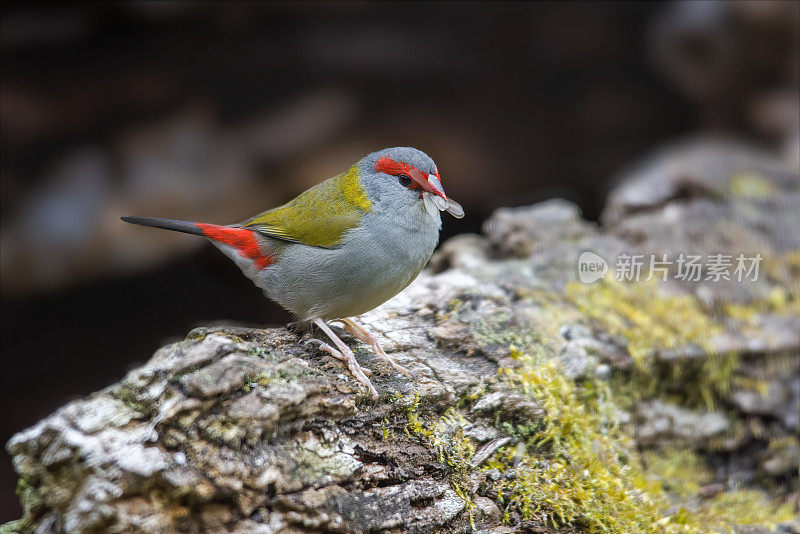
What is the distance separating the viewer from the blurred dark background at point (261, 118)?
530 centimetres

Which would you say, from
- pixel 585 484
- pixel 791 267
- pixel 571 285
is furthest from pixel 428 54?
pixel 585 484

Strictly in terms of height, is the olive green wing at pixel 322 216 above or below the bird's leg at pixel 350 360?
above

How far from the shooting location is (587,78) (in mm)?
6984

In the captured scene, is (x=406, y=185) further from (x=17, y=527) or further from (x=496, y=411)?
(x=17, y=527)

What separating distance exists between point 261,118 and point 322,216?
3.20m

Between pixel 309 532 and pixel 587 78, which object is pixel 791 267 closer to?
pixel 587 78

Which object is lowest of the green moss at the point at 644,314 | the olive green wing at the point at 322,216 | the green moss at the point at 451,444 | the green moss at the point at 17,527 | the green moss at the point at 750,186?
the green moss at the point at 17,527

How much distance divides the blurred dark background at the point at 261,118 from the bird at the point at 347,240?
108 inches

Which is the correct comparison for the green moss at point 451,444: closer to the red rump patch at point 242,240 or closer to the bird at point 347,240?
the bird at point 347,240

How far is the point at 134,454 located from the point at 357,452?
832mm

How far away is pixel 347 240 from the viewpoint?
119 inches

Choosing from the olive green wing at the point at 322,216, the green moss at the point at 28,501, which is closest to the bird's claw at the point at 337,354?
the olive green wing at the point at 322,216

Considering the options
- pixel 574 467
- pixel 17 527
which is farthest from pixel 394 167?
pixel 17 527

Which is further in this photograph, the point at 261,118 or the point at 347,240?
the point at 261,118
